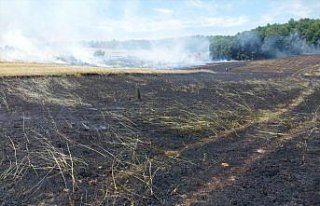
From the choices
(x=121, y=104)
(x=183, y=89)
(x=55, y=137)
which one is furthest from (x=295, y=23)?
(x=55, y=137)

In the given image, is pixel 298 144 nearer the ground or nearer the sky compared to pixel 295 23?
nearer the ground

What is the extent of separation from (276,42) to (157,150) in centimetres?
11724

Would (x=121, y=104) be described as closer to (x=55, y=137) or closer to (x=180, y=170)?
(x=55, y=137)

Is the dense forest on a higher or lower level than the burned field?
higher

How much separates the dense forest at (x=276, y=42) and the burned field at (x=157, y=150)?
99.5 meters

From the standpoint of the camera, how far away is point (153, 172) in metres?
12.5

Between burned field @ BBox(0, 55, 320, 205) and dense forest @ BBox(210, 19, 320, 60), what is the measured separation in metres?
99.5

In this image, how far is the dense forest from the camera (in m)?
122

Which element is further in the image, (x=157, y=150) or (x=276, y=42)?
(x=276, y=42)

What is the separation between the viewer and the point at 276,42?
126 meters

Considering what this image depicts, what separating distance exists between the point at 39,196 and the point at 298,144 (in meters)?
9.47

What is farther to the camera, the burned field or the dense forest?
the dense forest

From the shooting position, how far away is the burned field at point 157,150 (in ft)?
35.6

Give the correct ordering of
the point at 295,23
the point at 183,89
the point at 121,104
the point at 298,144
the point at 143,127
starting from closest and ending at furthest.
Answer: the point at 298,144 < the point at 143,127 < the point at 121,104 < the point at 183,89 < the point at 295,23
